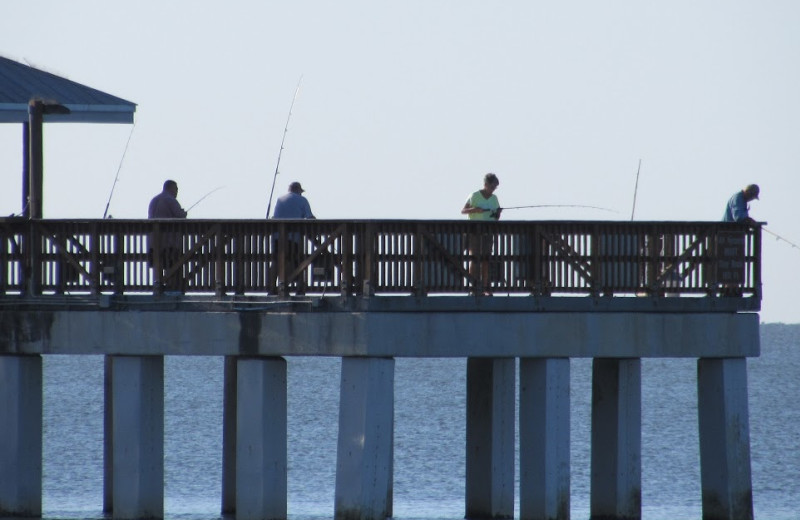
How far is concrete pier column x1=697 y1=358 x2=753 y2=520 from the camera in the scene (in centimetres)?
2338

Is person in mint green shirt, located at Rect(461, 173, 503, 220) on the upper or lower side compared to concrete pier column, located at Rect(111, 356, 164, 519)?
upper

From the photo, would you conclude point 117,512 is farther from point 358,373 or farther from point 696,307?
point 696,307

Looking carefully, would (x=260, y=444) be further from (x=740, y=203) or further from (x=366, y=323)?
(x=740, y=203)

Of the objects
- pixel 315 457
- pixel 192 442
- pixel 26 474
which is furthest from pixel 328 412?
pixel 26 474

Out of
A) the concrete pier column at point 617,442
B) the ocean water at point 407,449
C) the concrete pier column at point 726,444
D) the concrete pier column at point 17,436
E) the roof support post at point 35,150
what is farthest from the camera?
the ocean water at point 407,449

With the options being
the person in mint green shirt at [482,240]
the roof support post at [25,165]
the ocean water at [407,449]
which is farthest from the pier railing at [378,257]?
the ocean water at [407,449]

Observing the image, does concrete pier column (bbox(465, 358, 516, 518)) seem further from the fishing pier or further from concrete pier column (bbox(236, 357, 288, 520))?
concrete pier column (bbox(236, 357, 288, 520))

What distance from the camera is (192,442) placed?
49594mm

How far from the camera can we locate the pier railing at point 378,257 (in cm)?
2217

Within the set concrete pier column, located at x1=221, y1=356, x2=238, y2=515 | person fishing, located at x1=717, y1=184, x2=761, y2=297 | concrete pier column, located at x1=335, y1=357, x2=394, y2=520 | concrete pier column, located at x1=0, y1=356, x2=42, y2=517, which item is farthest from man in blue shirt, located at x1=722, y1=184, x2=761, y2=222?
concrete pier column, located at x1=0, y1=356, x2=42, y2=517

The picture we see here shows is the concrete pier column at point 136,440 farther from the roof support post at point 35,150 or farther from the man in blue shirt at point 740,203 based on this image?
the man in blue shirt at point 740,203

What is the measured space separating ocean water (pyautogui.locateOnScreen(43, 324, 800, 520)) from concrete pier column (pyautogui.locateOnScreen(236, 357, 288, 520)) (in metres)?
4.55

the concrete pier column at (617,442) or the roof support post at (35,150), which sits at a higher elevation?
the roof support post at (35,150)

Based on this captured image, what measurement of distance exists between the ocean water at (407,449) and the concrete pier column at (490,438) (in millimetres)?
2856
